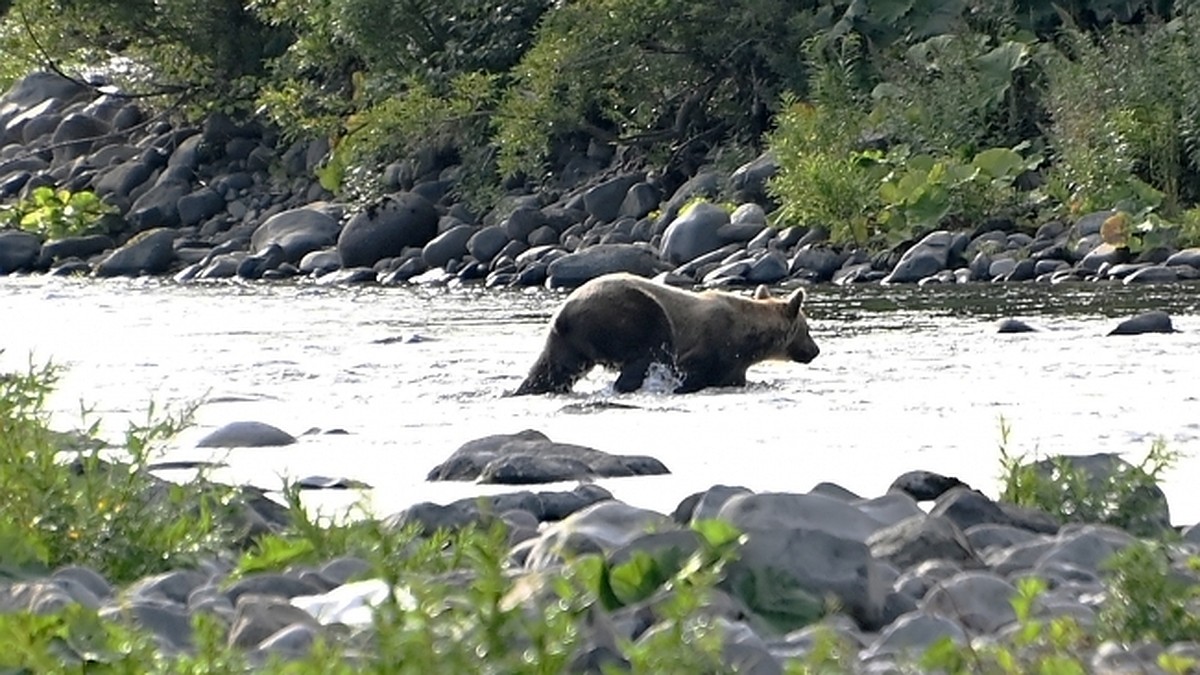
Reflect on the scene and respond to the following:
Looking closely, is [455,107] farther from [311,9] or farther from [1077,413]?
[1077,413]

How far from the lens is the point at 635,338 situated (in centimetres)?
1102

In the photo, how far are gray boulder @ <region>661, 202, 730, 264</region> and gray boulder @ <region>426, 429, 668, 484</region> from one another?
521 inches

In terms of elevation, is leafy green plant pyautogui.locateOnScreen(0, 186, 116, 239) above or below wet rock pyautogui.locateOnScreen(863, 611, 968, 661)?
below

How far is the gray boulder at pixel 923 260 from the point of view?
19016 millimetres

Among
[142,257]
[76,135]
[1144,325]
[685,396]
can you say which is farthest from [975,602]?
[76,135]

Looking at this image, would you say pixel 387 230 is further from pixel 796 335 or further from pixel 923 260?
pixel 796 335

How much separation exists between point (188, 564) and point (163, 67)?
28.1 metres

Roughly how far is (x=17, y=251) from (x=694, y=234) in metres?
10.2

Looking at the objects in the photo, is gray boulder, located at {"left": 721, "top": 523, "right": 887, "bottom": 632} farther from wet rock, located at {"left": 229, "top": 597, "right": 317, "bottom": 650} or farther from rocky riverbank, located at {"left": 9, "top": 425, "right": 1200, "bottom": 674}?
wet rock, located at {"left": 229, "top": 597, "right": 317, "bottom": 650}

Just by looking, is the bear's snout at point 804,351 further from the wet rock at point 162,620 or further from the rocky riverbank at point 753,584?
the wet rock at point 162,620

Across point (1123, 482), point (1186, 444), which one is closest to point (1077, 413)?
point (1186, 444)

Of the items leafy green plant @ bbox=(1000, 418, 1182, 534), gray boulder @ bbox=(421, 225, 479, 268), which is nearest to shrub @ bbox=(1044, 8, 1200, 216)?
gray boulder @ bbox=(421, 225, 479, 268)

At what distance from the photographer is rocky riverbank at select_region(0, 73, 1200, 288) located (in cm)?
1941

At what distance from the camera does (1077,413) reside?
932 cm
